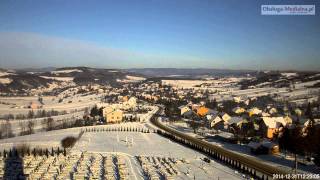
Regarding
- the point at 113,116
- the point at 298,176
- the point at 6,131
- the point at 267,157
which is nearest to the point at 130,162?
the point at 267,157

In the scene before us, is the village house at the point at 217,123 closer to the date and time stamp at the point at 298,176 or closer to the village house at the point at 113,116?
the village house at the point at 113,116

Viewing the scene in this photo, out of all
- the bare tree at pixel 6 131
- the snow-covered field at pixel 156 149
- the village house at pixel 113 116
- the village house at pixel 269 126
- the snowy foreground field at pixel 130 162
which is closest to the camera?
the snowy foreground field at pixel 130 162

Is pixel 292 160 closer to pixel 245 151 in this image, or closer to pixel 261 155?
pixel 261 155

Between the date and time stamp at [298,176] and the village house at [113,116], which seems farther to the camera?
the village house at [113,116]

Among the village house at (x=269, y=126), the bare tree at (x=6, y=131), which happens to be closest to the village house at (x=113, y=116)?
the bare tree at (x=6, y=131)

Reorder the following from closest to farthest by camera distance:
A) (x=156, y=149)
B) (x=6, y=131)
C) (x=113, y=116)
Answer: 1. (x=156, y=149)
2. (x=6, y=131)
3. (x=113, y=116)

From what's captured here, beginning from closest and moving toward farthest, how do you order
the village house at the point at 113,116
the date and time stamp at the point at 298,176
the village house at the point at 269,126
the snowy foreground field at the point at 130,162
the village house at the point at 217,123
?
the date and time stamp at the point at 298,176 → the snowy foreground field at the point at 130,162 → the village house at the point at 269,126 → the village house at the point at 217,123 → the village house at the point at 113,116

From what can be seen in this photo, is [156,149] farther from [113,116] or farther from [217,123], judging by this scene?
[113,116]

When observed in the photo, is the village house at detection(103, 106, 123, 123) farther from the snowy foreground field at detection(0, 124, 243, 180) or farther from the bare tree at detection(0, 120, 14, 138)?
the snowy foreground field at detection(0, 124, 243, 180)

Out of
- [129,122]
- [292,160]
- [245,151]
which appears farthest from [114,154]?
[129,122]
